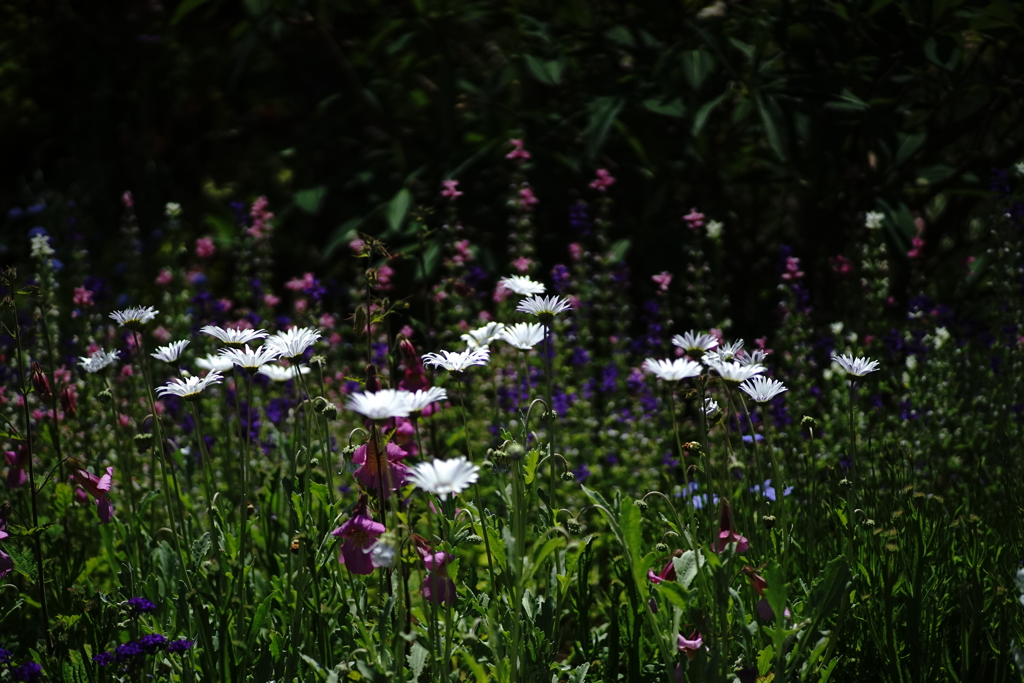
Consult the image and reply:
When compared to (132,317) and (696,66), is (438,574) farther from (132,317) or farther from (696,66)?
(696,66)

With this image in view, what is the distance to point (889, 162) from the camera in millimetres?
3547

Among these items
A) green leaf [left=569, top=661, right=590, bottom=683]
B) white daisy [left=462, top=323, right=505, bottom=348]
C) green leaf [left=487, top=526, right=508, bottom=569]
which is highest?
white daisy [left=462, top=323, right=505, bottom=348]

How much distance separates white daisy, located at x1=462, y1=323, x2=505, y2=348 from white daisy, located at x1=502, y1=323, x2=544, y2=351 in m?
0.04

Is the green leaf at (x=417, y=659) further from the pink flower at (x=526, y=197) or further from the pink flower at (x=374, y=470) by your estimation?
the pink flower at (x=526, y=197)

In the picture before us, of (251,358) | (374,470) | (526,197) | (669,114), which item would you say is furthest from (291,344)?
(669,114)

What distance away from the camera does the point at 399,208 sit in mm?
3781

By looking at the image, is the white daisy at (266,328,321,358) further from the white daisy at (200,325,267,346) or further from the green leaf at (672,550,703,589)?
the green leaf at (672,550,703,589)

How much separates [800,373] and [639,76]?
1.52m

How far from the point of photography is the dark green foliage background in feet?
11.7

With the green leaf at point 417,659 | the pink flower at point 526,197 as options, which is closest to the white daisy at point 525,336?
the green leaf at point 417,659

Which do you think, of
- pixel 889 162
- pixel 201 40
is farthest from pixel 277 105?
pixel 889 162

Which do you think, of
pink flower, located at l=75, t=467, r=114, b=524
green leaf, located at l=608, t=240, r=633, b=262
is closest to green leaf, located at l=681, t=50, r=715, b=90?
green leaf, located at l=608, t=240, r=633, b=262

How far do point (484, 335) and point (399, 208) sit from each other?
2.01m

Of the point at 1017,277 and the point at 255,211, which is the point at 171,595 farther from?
the point at 1017,277
